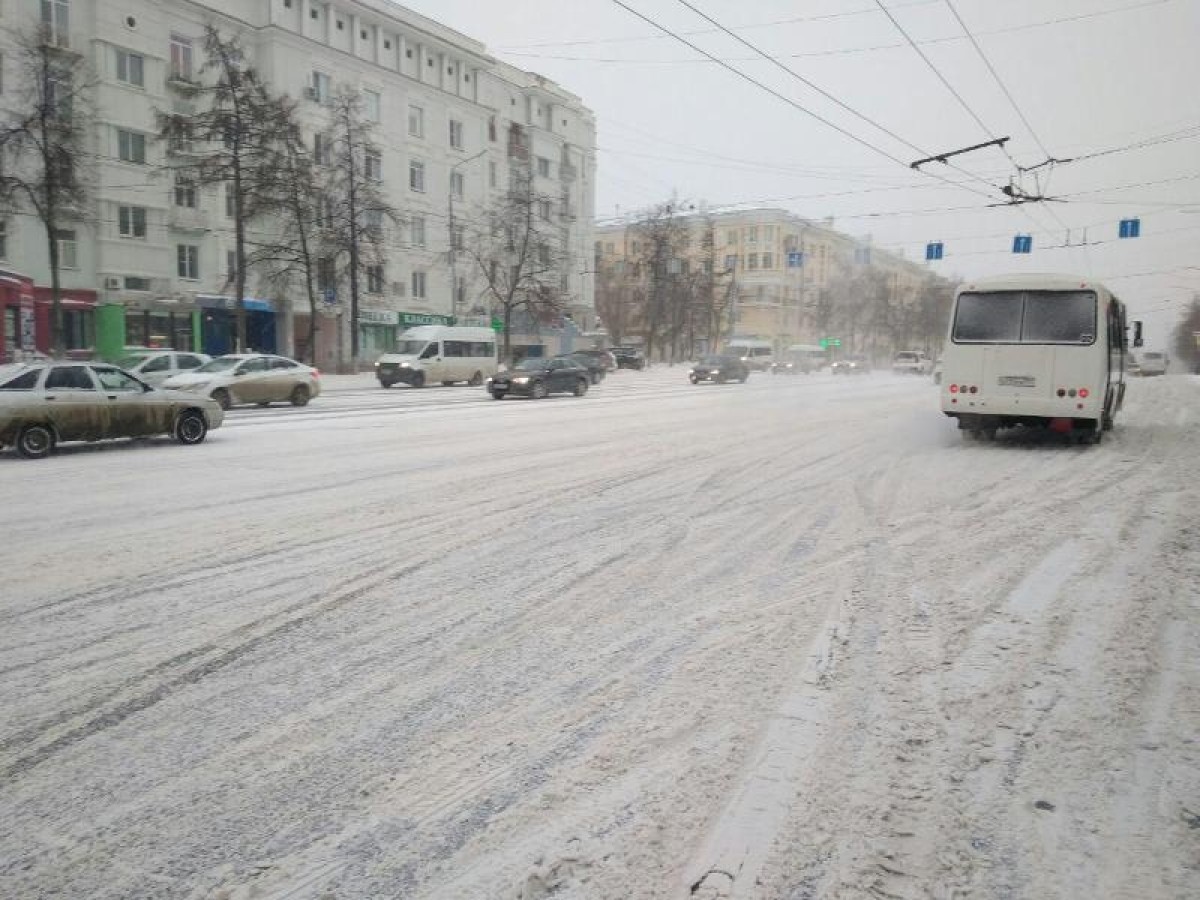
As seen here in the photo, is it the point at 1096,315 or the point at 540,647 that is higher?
the point at 1096,315

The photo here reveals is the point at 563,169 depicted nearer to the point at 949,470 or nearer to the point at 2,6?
the point at 2,6

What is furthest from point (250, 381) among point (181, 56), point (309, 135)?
point (309, 135)

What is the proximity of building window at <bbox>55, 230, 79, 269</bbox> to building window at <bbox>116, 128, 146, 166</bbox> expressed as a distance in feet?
15.1

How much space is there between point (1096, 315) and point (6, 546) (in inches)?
539

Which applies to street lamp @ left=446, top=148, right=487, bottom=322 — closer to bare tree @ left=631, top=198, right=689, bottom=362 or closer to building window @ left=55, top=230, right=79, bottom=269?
bare tree @ left=631, top=198, right=689, bottom=362

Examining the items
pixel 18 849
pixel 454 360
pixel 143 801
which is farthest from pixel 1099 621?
pixel 454 360

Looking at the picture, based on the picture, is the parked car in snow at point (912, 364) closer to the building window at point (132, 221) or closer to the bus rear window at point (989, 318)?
the building window at point (132, 221)

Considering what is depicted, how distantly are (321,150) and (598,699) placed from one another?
155 ft

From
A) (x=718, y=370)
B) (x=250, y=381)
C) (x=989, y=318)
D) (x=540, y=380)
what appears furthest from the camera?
(x=718, y=370)

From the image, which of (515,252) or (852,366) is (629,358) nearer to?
(515,252)

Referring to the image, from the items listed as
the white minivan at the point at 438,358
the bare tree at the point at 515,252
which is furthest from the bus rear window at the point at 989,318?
the bare tree at the point at 515,252

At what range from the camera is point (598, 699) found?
354 cm

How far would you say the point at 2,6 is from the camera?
33781 millimetres

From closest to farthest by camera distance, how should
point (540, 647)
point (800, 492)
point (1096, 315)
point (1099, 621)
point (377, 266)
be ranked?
1. point (540, 647)
2. point (1099, 621)
3. point (800, 492)
4. point (1096, 315)
5. point (377, 266)
